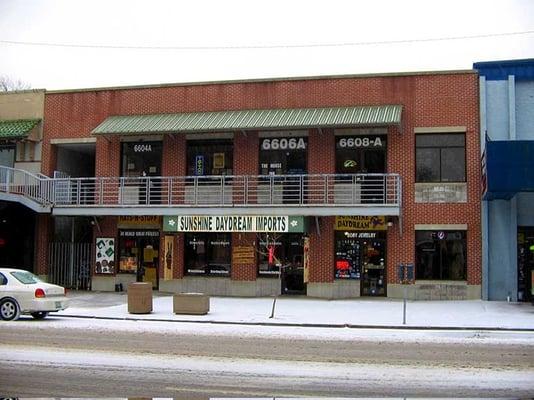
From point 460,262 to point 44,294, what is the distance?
14.9m

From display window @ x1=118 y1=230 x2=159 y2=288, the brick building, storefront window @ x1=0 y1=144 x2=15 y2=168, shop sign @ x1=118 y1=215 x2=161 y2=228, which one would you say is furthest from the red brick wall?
storefront window @ x1=0 y1=144 x2=15 y2=168

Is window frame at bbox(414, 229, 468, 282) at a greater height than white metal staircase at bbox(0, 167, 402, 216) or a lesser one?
lesser

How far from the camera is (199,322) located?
18.3 metres

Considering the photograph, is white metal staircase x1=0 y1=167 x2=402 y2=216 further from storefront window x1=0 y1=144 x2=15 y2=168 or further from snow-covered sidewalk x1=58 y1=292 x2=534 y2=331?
snow-covered sidewalk x1=58 y1=292 x2=534 y2=331

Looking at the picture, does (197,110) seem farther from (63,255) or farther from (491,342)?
(491,342)

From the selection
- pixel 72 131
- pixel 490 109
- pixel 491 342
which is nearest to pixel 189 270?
pixel 72 131

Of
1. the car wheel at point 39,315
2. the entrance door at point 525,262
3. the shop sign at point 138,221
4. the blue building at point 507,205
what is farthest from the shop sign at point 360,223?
the car wheel at point 39,315

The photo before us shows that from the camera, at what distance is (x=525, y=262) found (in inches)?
939

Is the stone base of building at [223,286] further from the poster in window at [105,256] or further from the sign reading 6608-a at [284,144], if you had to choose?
the sign reading 6608-a at [284,144]

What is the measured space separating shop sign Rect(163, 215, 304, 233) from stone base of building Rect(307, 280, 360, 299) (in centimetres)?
262

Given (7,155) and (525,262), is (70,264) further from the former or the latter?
(525,262)

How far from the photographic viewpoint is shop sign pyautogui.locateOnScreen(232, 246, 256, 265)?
26.1 metres

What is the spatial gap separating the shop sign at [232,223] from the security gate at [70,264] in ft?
17.3

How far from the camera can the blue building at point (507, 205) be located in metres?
23.7
